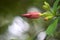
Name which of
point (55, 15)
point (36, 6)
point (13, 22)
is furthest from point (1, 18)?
point (55, 15)

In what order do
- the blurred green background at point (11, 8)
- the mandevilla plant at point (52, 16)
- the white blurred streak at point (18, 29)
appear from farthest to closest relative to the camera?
the blurred green background at point (11, 8)
the white blurred streak at point (18, 29)
the mandevilla plant at point (52, 16)

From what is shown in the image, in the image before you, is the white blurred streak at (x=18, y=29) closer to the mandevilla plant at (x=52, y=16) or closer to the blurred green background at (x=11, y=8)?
the blurred green background at (x=11, y=8)

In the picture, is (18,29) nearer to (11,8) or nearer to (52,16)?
(11,8)

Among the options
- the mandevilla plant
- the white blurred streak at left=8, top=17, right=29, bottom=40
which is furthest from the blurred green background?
the mandevilla plant

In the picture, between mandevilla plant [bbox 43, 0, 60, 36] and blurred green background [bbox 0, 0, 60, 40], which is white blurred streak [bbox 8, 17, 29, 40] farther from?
mandevilla plant [bbox 43, 0, 60, 36]

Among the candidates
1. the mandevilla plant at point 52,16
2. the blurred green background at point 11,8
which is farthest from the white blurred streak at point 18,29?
the mandevilla plant at point 52,16

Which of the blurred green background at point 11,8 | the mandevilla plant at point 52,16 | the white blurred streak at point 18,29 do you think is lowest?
→ the mandevilla plant at point 52,16

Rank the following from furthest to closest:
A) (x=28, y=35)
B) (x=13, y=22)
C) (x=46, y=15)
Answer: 1. (x=13, y=22)
2. (x=28, y=35)
3. (x=46, y=15)

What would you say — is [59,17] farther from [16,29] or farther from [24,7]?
[24,7]
